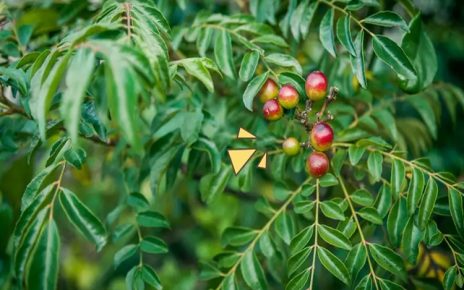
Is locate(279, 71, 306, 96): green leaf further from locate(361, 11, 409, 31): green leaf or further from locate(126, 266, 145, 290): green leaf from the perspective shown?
locate(126, 266, 145, 290): green leaf

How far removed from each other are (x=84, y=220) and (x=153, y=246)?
0.26 meters

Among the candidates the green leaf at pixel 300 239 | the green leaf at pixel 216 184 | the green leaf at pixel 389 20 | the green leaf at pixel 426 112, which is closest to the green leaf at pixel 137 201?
the green leaf at pixel 216 184

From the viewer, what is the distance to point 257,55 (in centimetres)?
87

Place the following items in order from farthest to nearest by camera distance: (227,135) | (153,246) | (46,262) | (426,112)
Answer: (426,112) < (227,135) < (153,246) < (46,262)

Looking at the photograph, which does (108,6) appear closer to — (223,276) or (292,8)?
(292,8)

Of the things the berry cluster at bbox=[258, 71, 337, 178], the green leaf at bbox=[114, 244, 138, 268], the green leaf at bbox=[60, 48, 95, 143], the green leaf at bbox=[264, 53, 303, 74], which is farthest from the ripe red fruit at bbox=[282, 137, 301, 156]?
the green leaf at bbox=[60, 48, 95, 143]

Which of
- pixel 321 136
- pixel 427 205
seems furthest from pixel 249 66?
pixel 427 205

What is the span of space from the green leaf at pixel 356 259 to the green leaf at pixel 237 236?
0.21 metres

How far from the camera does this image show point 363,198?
94cm

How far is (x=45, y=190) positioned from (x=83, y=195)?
4.34 ft

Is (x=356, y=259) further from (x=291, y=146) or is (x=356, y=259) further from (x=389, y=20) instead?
(x=389, y=20)

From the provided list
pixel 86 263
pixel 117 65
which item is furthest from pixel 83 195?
pixel 117 65

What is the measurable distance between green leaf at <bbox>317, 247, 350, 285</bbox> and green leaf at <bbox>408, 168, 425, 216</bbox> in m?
0.15

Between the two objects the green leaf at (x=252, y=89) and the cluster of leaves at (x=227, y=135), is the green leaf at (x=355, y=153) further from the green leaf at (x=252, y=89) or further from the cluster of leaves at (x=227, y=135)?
the green leaf at (x=252, y=89)
